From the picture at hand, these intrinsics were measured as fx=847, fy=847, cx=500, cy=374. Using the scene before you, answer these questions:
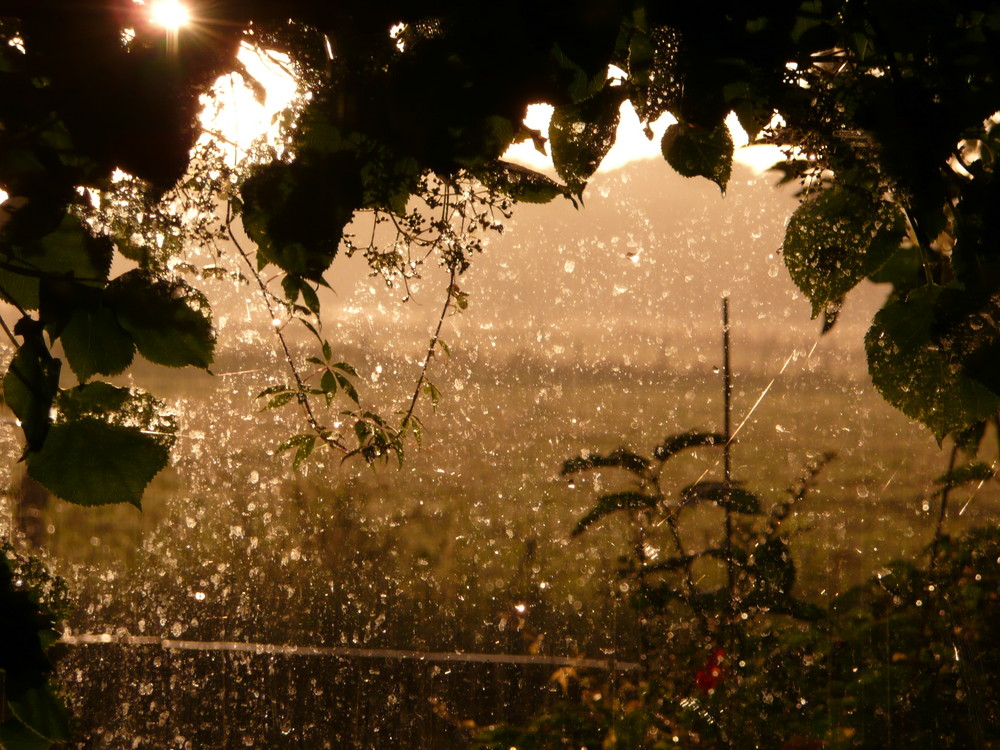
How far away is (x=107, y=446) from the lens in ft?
1.23

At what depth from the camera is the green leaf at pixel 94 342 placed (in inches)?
13.9

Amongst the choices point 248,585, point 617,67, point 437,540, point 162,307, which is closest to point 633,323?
point 437,540

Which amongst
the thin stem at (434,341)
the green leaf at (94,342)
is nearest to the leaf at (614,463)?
the thin stem at (434,341)

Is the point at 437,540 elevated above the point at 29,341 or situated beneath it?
elevated above

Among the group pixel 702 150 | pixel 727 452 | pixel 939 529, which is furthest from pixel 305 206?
pixel 939 529

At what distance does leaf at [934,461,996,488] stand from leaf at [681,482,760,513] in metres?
0.23

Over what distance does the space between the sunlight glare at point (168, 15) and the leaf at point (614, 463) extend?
0.85 m

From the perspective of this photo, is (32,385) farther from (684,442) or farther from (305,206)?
(684,442)

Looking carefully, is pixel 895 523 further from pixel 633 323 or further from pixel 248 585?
pixel 248 585

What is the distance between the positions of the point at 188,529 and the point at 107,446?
749 millimetres

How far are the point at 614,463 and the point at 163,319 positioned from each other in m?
0.82

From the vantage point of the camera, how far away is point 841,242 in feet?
1.40

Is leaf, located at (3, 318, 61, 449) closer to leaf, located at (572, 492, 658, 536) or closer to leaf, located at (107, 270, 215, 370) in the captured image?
leaf, located at (107, 270, 215, 370)

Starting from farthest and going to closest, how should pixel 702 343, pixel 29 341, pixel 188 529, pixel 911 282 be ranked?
1. pixel 702 343
2. pixel 188 529
3. pixel 911 282
4. pixel 29 341
